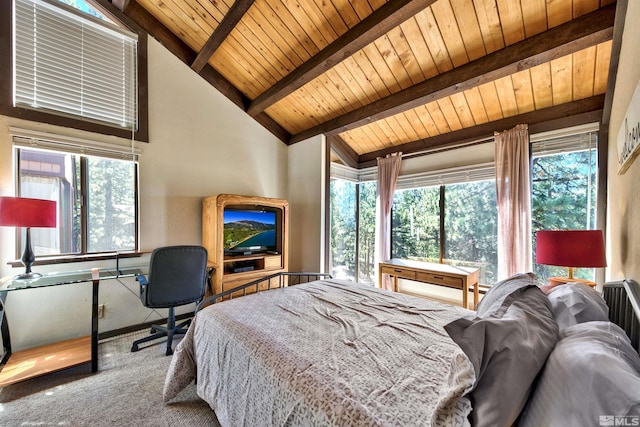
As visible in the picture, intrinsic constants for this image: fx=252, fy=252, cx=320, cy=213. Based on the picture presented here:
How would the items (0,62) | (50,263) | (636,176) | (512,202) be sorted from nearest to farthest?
(636,176) < (0,62) < (50,263) < (512,202)

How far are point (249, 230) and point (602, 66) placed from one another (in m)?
3.96

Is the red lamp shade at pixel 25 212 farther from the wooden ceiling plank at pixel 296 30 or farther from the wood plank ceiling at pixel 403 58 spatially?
the wooden ceiling plank at pixel 296 30

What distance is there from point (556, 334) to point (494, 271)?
9.30ft

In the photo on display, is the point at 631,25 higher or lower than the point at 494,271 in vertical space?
higher

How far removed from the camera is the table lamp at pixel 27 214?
1.85 meters

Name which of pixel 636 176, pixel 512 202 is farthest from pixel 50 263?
pixel 512 202

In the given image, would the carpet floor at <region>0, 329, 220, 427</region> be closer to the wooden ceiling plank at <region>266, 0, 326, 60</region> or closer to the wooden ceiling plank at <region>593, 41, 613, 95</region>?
the wooden ceiling plank at <region>266, 0, 326, 60</region>

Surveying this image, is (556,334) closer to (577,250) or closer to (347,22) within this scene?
(577,250)

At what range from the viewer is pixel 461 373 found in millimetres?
704

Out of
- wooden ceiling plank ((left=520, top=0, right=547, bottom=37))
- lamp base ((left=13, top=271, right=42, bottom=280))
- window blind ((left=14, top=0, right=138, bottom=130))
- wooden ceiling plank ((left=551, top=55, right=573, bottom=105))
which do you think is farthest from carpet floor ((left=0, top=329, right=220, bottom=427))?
wooden ceiling plank ((left=551, top=55, right=573, bottom=105))

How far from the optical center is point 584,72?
2.32m

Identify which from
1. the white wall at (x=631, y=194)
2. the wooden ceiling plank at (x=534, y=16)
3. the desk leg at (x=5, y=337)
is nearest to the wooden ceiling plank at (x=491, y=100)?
the wooden ceiling plank at (x=534, y=16)

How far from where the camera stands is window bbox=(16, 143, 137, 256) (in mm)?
2381

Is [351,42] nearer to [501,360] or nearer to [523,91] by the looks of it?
[523,91]
